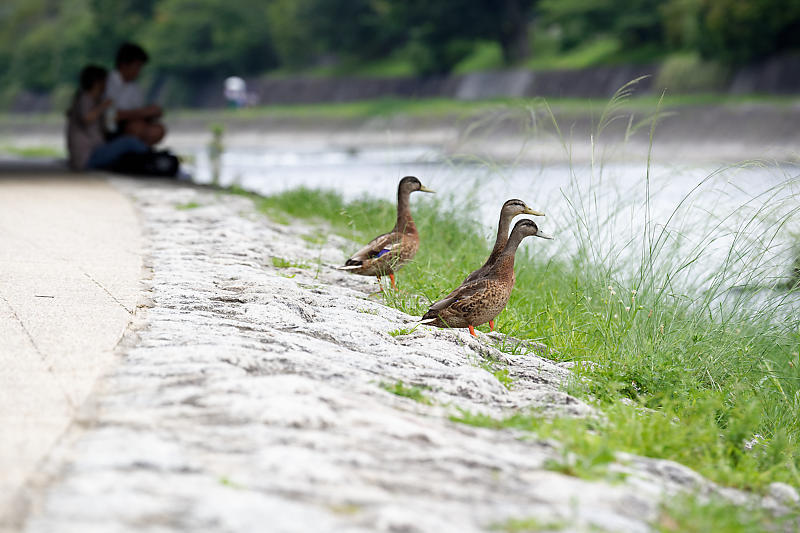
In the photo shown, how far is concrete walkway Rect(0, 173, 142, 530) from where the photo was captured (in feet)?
9.38

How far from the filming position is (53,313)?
428 centimetres

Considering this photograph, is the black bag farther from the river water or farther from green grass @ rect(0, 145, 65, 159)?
green grass @ rect(0, 145, 65, 159)

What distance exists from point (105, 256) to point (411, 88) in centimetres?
4903

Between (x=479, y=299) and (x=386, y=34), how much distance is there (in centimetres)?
5601

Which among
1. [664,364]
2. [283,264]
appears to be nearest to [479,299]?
[664,364]

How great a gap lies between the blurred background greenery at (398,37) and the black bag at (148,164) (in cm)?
2427

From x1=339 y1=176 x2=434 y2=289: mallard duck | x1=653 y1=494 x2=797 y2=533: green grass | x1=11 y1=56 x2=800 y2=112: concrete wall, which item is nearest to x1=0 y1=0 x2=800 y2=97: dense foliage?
x1=11 y1=56 x2=800 y2=112: concrete wall

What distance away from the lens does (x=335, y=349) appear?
4.14m

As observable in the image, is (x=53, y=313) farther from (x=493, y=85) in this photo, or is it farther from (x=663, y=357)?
(x=493, y=85)

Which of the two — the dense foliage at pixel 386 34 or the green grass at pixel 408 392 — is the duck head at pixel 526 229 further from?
the dense foliage at pixel 386 34

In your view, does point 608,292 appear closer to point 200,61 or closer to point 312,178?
point 312,178

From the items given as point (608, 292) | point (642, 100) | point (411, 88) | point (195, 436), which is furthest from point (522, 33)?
point (195, 436)

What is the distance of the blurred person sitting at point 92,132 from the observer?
1281 centimetres

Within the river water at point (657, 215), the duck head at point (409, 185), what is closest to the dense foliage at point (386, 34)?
the river water at point (657, 215)
